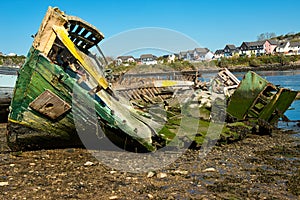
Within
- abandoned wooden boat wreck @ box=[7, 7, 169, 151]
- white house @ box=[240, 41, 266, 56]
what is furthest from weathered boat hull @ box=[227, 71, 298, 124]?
white house @ box=[240, 41, 266, 56]

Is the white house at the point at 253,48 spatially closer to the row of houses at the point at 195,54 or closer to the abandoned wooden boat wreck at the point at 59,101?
the row of houses at the point at 195,54

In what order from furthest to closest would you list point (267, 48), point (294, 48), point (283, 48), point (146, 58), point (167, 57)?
point (267, 48), point (283, 48), point (294, 48), point (167, 57), point (146, 58)

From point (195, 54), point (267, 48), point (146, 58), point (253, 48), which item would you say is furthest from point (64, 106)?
point (253, 48)

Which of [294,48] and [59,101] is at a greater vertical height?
[294,48]

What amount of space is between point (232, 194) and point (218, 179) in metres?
0.79

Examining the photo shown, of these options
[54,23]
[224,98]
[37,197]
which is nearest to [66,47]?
[54,23]

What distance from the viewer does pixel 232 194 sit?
543 centimetres

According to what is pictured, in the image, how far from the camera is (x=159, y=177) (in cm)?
630

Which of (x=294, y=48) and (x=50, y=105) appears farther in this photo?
(x=294, y=48)

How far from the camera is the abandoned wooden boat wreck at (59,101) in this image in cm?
717

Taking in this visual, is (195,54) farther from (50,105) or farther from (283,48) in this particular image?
(283,48)

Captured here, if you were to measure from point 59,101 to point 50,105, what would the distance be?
24 cm

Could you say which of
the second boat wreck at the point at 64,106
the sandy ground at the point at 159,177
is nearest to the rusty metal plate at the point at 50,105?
the second boat wreck at the point at 64,106

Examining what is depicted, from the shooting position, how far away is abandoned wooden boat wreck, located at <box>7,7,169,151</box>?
7168 millimetres
